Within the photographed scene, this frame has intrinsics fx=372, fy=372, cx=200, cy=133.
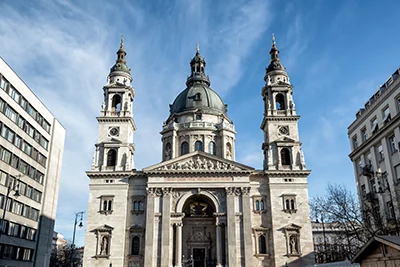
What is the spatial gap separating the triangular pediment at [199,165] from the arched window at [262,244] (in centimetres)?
793

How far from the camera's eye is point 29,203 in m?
39.0

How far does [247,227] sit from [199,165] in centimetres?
915

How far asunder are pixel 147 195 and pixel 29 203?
41.3ft

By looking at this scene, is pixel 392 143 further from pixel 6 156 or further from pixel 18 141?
pixel 18 141

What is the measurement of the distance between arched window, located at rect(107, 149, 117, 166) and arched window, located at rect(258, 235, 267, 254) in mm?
20021

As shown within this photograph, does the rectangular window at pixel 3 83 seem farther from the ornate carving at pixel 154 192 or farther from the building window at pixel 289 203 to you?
the building window at pixel 289 203

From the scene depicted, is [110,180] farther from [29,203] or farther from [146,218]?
[29,203]

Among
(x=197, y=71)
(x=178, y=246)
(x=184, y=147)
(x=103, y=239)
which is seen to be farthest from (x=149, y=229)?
(x=197, y=71)

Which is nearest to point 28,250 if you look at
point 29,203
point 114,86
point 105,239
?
point 29,203

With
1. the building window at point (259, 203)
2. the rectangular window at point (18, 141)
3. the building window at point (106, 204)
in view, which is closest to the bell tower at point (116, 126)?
the building window at point (106, 204)

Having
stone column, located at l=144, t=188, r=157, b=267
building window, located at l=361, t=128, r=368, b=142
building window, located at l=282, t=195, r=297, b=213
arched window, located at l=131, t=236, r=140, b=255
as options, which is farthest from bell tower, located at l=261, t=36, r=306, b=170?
arched window, located at l=131, t=236, r=140, b=255

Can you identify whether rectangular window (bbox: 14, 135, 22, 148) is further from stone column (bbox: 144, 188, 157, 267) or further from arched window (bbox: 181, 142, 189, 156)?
arched window (bbox: 181, 142, 189, 156)

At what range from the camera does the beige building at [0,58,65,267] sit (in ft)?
112

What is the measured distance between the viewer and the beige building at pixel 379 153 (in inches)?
1153
